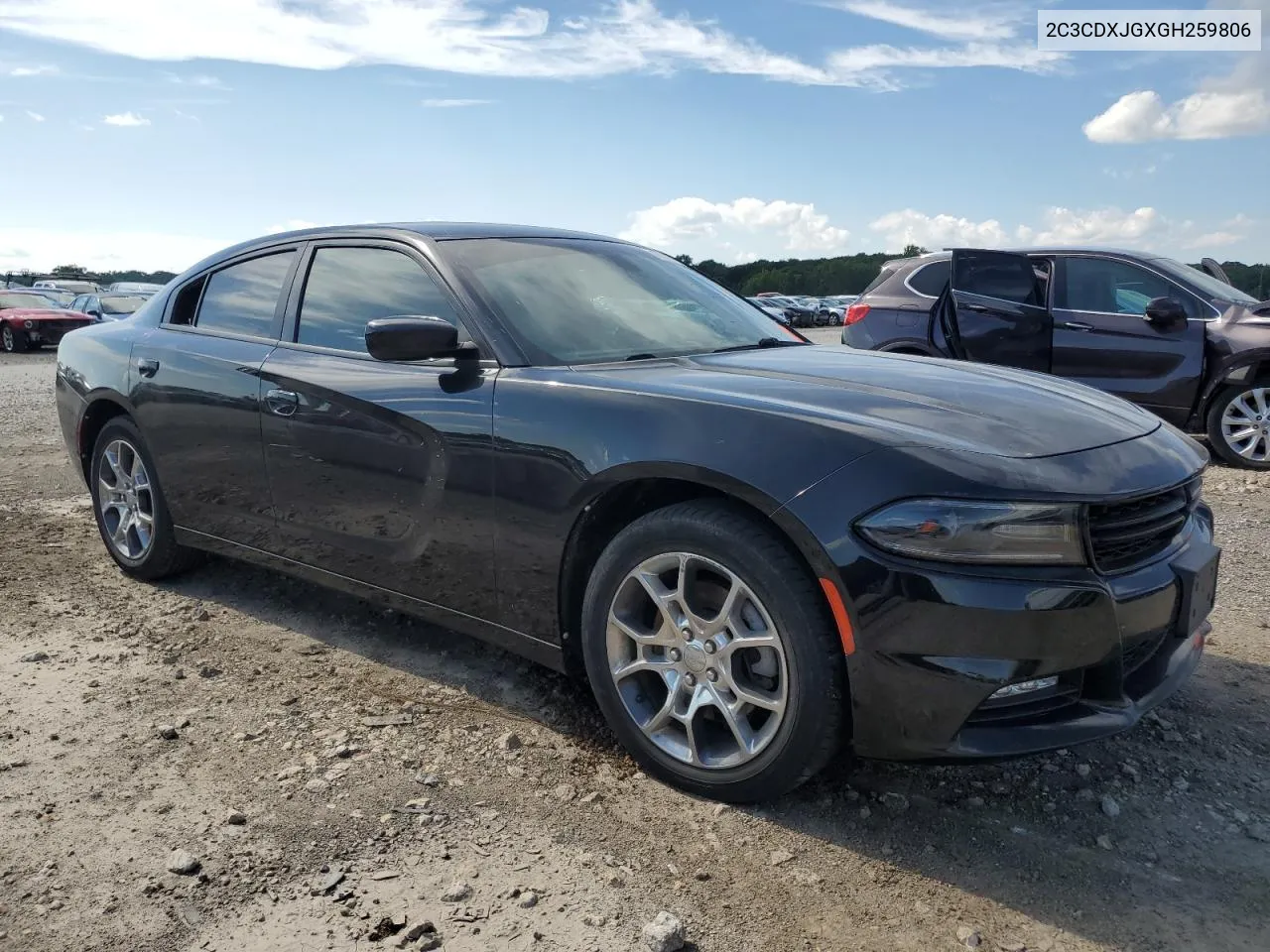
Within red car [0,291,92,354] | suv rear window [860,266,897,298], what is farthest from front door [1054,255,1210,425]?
red car [0,291,92,354]

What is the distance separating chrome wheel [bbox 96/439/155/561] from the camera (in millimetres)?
4551

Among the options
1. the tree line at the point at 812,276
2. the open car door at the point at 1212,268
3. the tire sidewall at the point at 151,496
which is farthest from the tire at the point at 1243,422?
the tree line at the point at 812,276

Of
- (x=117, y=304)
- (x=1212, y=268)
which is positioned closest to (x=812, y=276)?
(x=117, y=304)

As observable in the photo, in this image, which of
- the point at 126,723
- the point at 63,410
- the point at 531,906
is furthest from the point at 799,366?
the point at 63,410

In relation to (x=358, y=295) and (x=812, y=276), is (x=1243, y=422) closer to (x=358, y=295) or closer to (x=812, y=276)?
(x=358, y=295)

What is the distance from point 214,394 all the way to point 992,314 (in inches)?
223

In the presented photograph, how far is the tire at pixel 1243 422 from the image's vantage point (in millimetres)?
7234

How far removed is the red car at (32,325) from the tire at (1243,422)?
2191 cm

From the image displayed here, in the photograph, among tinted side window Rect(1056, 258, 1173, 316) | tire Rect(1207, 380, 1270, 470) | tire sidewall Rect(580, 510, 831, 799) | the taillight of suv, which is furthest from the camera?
the taillight of suv

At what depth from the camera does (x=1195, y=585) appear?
2.59 metres

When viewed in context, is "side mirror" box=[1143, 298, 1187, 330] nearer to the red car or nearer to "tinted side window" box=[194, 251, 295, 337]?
"tinted side window" box=[194, 251, 295, 337]

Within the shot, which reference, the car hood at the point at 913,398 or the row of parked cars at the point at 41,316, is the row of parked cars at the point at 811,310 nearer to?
the row of parked cars at the point at 41,316

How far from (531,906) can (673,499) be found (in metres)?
1.08

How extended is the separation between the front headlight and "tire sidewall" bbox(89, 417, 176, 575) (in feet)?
11.0
